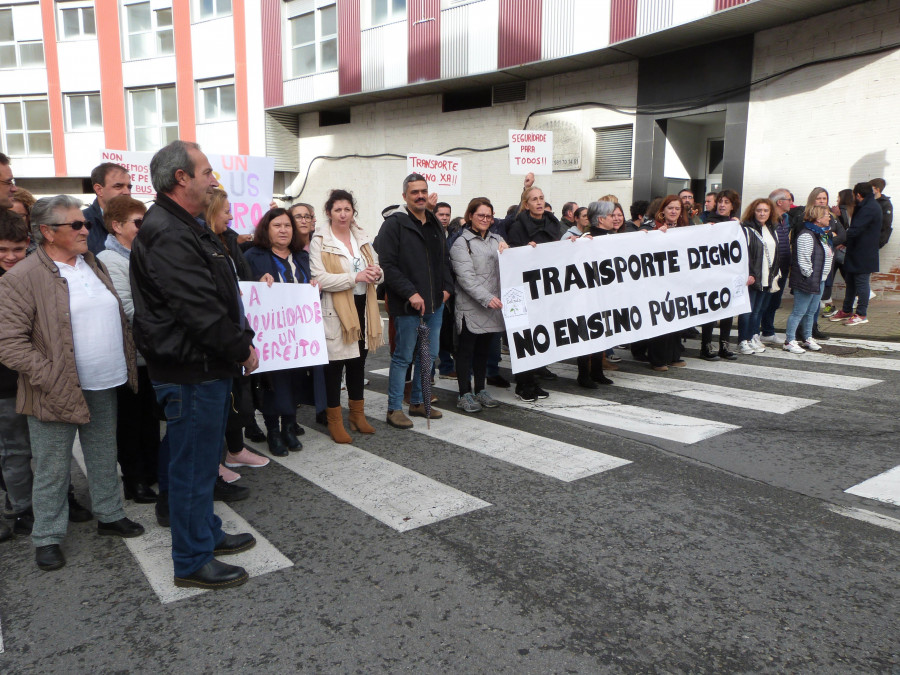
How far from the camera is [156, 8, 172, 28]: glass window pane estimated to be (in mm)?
24453

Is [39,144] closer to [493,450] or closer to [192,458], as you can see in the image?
[493,450]

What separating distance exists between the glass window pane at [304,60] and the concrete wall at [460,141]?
1641 mm

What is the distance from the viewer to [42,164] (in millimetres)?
26250

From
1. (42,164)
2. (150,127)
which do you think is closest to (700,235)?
(150,127)

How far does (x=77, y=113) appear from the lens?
26.0 meters

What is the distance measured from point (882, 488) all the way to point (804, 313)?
505 cm

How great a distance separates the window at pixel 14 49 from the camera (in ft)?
85.7

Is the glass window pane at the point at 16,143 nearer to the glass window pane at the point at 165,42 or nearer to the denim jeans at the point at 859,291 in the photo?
the glass window pane at the point at 165,42

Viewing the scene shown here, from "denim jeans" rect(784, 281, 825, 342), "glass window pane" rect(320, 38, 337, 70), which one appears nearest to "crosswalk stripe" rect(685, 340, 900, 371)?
"denim jeans" rect(784, 281, 825, 342)

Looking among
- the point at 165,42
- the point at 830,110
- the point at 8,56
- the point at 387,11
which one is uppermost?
the point at 165,42

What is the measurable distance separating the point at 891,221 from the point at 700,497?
9325 millimetres

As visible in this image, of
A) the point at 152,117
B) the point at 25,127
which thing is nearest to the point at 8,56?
the point at 25,127

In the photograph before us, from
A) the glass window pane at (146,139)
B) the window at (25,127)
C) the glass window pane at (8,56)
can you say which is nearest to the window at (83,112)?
the window at (25,127)

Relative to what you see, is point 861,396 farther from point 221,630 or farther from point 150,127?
point 150,127
